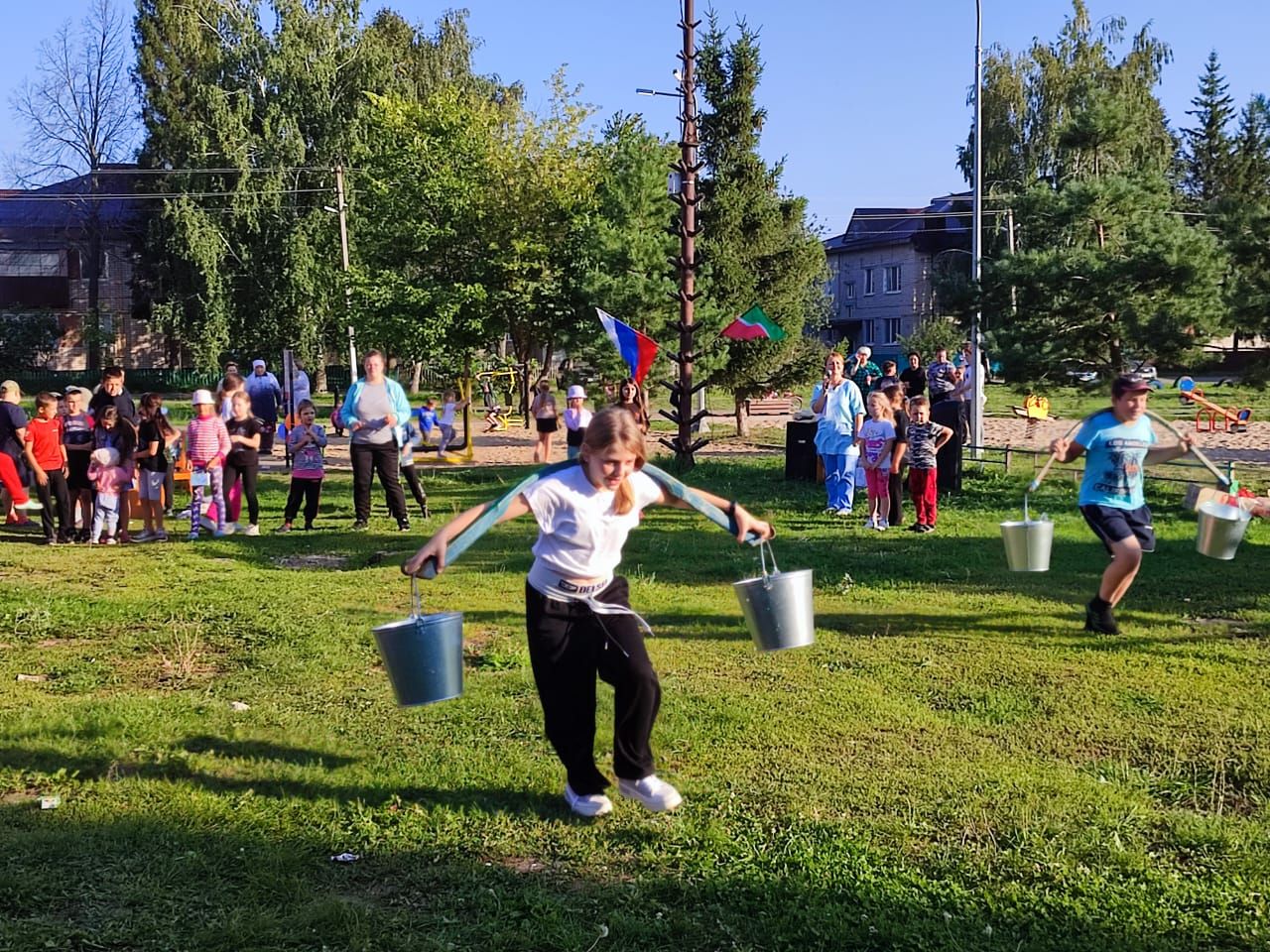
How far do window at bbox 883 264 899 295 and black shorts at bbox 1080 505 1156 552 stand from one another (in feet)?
212

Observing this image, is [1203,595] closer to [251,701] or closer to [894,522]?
[894,522]

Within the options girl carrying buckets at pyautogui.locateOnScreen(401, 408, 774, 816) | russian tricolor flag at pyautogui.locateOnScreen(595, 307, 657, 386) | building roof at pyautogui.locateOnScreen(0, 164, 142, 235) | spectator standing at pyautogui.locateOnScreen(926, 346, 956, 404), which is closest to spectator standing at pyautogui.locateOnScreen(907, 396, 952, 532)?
russian tricolor flag at pyautogui.locateOnScreen(595, 307, 657, 386)

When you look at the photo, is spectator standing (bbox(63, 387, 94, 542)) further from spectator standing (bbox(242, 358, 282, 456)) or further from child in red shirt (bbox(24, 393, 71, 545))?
spectator standing (bbox(242, 358, 282, 456))

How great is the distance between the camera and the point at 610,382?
24.3 meters

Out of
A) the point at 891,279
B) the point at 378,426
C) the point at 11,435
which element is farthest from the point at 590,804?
the point at 891,279

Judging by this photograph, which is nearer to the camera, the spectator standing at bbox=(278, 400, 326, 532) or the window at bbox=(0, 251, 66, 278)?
the spectator standing at bbox=(278, 400, 326, 532)

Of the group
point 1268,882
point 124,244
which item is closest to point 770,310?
point 1268,882

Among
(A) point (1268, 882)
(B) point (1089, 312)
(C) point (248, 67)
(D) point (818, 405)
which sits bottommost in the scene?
(A) point (1268, 882)

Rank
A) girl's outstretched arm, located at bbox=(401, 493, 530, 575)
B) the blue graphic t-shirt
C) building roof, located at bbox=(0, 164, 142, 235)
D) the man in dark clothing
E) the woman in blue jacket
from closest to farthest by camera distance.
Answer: girl's outstretched arm, located at bbox=(401, 493, 530, 575), the blue graphic t-shirt, the woman in blue jacket, the man in dark clothing, building roof, located at bbox=(0, 164, 142, 235)

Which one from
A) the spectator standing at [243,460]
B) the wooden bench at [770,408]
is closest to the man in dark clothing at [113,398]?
the spectator standing at [243,460]

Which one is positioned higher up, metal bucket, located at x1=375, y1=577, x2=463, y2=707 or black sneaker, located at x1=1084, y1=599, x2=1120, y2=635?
metal bucket, located at x1=375, y1=577, x2=463, y2=707

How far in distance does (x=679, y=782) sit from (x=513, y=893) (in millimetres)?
1226

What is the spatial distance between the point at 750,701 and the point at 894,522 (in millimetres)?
7086

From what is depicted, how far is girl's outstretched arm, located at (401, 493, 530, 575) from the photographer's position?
462cm
